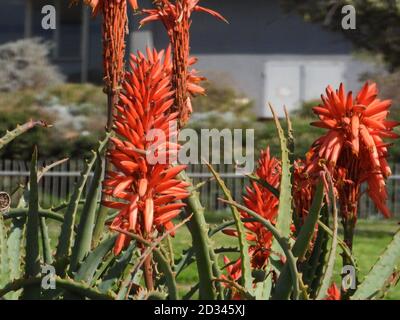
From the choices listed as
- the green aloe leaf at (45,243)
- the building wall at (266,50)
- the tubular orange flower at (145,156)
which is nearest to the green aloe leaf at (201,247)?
the tubular orange flower at (145,156)

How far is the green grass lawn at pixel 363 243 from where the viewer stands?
25.7ft

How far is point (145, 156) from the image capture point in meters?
1.51

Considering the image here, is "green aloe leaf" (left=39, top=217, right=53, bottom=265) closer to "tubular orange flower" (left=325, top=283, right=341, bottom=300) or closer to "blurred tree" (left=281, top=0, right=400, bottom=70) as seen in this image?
"tubular orange flower" (left=325, top=283, right=341, bottom=300)

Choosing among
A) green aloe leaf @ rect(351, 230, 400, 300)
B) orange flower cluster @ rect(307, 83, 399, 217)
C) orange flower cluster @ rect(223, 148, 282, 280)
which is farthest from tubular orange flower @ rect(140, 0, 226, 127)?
green aloe leaf @ rect(351, 230, 400, 300)

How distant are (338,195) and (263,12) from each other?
21336 millimetres

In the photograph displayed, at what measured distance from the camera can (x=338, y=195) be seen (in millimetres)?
1871

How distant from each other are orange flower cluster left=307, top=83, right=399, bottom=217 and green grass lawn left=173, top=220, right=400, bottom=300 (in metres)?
5.38

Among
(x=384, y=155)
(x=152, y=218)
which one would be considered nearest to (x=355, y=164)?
(x=384, y=155)

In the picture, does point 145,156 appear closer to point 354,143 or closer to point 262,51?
point 354,143

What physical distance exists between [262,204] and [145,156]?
1.90 ft

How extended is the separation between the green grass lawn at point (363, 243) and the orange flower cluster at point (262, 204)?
5.11m

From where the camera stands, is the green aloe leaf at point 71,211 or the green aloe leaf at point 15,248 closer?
the green aloe leaf at point 71,211

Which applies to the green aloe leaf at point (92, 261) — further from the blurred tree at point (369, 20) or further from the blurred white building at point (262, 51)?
the blurred white building at point (262, 51)

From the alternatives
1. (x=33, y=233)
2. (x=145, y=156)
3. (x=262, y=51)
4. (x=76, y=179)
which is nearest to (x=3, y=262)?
(x=33, y=233)
